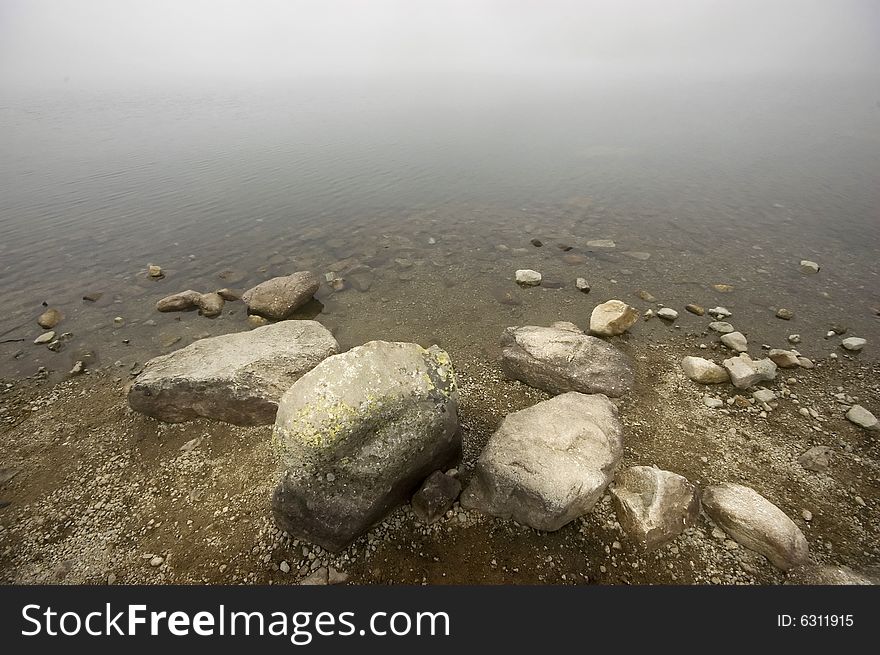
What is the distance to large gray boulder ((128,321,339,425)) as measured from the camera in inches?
284

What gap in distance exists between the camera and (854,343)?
30.1 feet

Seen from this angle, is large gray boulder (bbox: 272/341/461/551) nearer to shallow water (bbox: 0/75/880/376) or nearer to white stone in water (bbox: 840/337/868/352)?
shallow water (bbox: 0/75/880/376)

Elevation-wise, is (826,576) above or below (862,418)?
below

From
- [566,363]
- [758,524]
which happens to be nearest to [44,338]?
[566,363]

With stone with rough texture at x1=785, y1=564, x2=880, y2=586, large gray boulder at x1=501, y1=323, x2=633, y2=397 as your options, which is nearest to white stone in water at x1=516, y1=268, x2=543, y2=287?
large gray boulder at x1=501, y1=323, x2=633, y2=397

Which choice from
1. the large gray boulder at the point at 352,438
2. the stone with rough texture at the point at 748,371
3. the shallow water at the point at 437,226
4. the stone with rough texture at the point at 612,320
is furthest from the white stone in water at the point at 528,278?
the large gray boulder at the point at 352,438

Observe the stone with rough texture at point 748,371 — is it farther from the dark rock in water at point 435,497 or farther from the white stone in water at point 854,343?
the dark rock in water at point 435,497

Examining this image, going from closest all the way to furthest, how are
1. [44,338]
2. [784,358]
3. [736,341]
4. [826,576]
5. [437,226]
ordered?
[826,576] → [784,358] → [736,341] → [44,338] → [437,226]

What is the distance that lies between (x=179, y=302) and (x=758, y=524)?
13.5m

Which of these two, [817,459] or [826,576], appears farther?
[817,459]

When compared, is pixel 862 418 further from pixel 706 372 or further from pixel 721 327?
pixel 721 327

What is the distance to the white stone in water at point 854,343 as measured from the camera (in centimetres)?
915

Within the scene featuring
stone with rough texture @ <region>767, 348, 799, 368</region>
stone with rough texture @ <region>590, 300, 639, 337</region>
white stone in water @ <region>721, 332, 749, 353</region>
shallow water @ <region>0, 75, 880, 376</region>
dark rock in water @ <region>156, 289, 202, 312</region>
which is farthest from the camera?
dark rock in water @ <region>156, 289, 202, 312</region>

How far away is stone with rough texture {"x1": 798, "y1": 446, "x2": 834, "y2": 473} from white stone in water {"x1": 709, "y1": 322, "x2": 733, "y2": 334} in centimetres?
372
